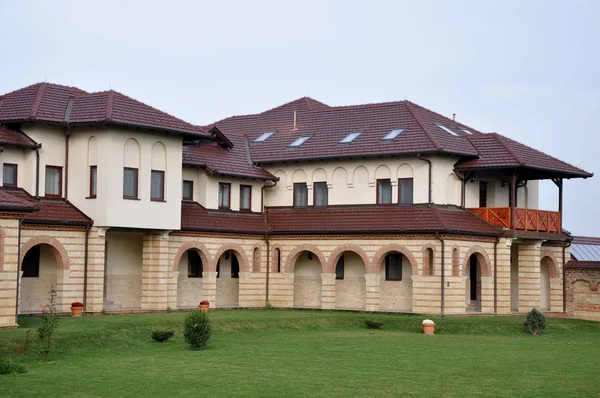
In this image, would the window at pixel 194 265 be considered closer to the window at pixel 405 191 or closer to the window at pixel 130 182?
the window at pixel 130 182

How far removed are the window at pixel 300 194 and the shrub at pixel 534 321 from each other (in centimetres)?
1305

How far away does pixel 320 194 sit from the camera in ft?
158

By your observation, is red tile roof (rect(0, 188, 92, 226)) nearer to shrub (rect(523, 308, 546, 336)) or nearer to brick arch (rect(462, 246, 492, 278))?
brick arch (rect(462, 246, 492, 278))

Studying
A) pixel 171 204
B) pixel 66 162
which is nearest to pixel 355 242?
pixel 171 204

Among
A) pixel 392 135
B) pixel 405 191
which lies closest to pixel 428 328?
pixel 405 191

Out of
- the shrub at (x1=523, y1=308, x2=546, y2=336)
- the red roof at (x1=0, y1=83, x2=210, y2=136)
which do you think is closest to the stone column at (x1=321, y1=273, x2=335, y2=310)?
the red roof at (x1=0, y1=83, x2=210, y2=136)

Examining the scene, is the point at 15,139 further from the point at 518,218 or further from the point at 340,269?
the point at 518,218

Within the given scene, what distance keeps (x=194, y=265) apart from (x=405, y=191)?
1023 cm

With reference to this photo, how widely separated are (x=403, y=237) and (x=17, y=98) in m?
17.2

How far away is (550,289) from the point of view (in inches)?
1916

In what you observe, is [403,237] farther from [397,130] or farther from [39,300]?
[39,300]

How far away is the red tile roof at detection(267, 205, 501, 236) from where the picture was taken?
43.2 m

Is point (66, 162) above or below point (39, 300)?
above

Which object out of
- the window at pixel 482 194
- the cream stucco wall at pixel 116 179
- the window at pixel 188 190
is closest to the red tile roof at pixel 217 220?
the window at pixel 188 190
